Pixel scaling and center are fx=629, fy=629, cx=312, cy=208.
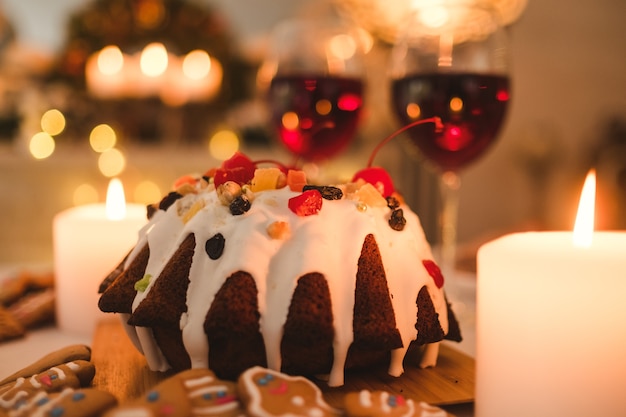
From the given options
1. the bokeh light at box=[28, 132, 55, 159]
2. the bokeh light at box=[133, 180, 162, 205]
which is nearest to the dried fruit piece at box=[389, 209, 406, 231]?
the bokeh light at box=[133, 180, 162, 205]

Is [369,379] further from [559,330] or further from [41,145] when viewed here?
[41,145]

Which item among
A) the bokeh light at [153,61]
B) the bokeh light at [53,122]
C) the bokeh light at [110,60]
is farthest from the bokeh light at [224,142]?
the bokeh light at [53,122]

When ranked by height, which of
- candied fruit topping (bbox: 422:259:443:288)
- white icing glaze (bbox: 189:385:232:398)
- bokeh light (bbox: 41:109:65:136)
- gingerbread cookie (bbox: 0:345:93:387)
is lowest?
gingerbread cookie (bbox: 0:345:93:387)

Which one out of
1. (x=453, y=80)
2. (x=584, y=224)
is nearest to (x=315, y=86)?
(x=453, y=80)

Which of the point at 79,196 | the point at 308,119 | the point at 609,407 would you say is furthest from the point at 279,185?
the point at 79,196

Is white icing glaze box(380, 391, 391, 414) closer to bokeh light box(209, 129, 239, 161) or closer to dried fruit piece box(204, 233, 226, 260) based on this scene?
dried fruit piece box(204, 233, 226, 260)

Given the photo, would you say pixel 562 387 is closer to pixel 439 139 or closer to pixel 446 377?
pixel 446 377

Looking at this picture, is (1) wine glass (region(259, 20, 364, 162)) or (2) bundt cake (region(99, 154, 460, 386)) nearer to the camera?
(2) bundt cake (region(99, 154, 460, 386))

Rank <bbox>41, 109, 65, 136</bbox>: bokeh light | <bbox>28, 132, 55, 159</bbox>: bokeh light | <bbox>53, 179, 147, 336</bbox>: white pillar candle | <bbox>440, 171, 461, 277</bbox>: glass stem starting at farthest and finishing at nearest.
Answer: <bbox>41, 109, 65, 136</bbox>: bokeh light → <bbox>28, 132, 55, 159</bbox>: bokeh light → <bbox>440, 171, 461, 277</bbox>: glass stem → <bbox>53, 179, 147, 336</bbox>: white pillar candle
